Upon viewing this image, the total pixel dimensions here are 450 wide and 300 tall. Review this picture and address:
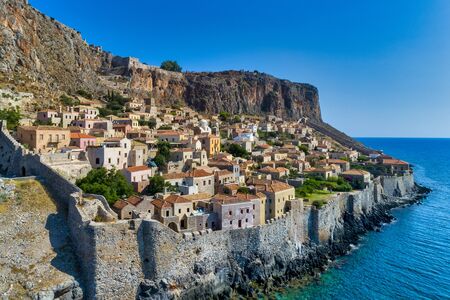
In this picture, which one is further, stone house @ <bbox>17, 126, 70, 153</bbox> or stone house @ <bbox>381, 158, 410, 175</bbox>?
stone house @ <bbox>381, 158, 410, 175</bbox>

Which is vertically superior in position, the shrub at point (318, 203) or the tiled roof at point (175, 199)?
the tiled roof at point (175, 199)

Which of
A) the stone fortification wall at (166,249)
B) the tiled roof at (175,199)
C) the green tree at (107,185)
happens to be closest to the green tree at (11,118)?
the stone fortification wall at (166,249)

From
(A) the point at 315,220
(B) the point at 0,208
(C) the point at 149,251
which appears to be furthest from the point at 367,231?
(B) the point at 0,208

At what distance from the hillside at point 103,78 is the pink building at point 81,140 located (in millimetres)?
19778

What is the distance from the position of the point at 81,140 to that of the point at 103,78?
6946 cm

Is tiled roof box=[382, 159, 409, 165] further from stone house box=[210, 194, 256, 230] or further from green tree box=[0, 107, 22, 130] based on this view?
green tree box=[0, 107, 22, 130]

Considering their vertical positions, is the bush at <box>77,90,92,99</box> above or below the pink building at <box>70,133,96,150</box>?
above

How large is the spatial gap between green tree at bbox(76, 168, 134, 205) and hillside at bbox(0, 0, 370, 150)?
31.0m

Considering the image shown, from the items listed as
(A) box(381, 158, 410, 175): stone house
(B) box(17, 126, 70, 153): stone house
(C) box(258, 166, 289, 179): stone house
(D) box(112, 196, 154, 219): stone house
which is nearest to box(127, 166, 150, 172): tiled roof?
(D) box(112, 196, 154, 219): stone house

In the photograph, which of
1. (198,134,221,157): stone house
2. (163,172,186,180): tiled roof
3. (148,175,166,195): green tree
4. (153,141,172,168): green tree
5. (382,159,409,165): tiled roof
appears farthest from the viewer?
(382,159,409,165): tiled roof

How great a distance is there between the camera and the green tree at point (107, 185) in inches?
1267

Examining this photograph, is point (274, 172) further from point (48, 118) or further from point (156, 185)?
point (48, 118)

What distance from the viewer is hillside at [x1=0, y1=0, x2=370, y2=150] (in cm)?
7081

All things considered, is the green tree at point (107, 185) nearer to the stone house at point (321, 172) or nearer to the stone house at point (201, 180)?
the stone house at point (201, 180)
